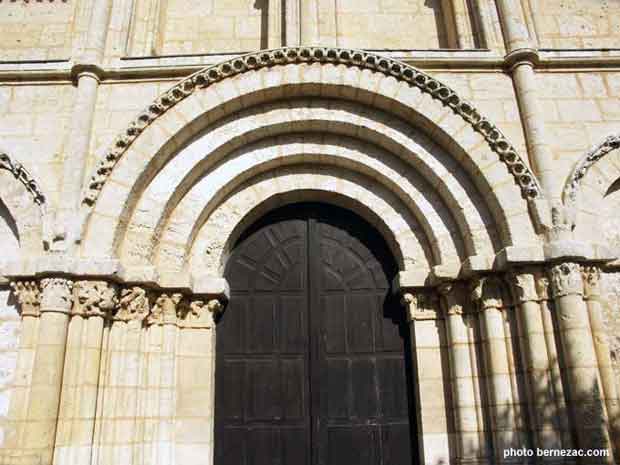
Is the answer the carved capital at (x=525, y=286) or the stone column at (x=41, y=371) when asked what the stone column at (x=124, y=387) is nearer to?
the stone column at (x=41, y=371)

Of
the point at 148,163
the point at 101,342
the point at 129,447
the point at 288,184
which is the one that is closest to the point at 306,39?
the point at 288,184

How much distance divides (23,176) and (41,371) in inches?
83.3

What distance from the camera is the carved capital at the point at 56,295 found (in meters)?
4.80

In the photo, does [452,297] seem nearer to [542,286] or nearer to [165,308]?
[542,286]

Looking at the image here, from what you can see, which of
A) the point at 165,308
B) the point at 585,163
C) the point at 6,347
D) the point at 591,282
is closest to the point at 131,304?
the point at 165,308

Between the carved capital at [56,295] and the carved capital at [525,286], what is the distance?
431cm

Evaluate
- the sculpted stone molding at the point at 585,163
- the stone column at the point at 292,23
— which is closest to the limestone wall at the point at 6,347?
the stone column at the point at 292,23

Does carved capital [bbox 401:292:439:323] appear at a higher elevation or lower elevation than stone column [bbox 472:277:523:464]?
higher

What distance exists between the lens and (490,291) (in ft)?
17.2

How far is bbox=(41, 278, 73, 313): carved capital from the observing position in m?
4.80

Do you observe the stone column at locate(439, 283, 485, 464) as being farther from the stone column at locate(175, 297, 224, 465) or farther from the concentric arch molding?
the stone column at locate(175, 297, 224, 465)

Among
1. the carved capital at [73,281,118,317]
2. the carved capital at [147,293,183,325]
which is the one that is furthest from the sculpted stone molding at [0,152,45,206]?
the carved capital at [147,293,183,325]

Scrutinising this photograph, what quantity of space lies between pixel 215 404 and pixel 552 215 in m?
4.09

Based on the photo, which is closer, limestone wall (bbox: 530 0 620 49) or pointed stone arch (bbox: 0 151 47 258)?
pointed stone arch (bbox: 0 151 47 258)
